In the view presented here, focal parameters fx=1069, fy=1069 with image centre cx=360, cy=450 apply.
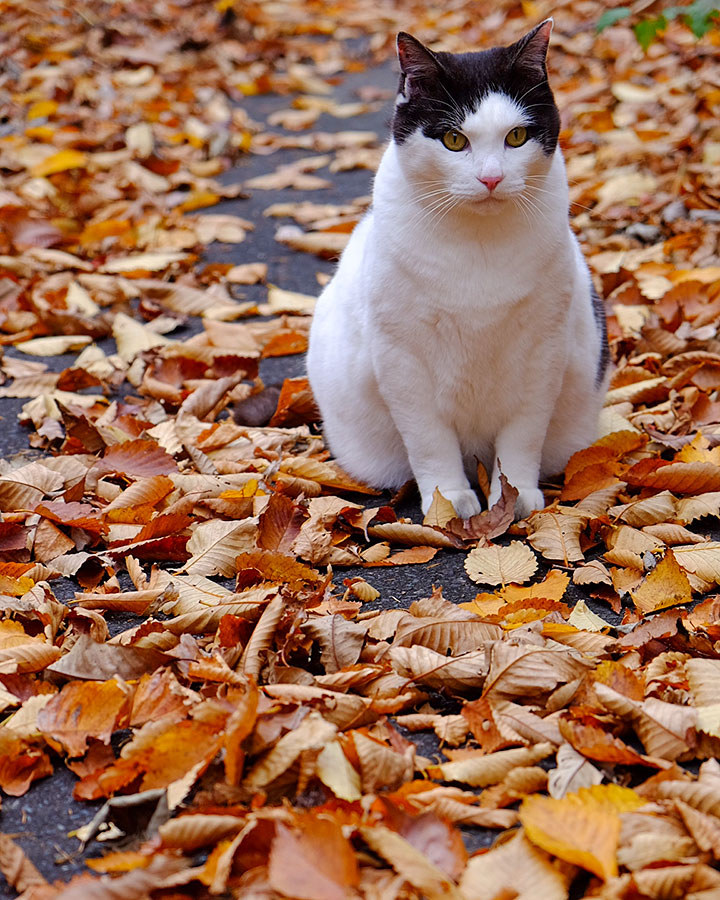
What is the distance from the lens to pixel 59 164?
525cm

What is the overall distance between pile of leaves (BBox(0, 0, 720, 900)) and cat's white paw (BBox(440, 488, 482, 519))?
10cm

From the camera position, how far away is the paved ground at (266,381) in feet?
5.27

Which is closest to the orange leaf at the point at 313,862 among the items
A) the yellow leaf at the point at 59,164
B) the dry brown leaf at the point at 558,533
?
the dry brown leaf at the point at 558,533

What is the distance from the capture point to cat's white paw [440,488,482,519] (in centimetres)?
262

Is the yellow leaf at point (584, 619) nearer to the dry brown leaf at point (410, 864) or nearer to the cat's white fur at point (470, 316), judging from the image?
the cat's white fur at point (470, 316)

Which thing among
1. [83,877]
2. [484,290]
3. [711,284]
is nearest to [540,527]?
[484,290]

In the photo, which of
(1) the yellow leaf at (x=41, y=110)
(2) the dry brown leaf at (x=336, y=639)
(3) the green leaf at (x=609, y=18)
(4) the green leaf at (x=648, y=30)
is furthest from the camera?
(1) the yellow leaf at (x=41, y=110)

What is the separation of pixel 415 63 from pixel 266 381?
1.43 metres

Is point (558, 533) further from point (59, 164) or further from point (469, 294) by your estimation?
point (59, 164)

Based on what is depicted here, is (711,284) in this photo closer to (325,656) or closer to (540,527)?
(540,527)

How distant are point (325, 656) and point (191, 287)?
262 centimetres

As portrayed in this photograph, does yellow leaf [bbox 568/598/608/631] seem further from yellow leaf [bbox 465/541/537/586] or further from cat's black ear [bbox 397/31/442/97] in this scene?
cat's black ear [bbox 397/31/442/97]

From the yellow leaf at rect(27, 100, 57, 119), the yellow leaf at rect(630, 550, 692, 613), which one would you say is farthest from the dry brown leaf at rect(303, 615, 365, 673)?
the yellow leaf at rect(27, 100, 57, 119)

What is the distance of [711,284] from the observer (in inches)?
144
